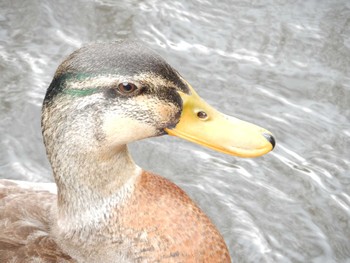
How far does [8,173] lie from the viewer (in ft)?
17.7

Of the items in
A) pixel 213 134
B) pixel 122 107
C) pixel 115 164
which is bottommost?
pixel 115 164

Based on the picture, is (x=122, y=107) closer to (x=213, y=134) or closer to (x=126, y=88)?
(x=126, y=88)

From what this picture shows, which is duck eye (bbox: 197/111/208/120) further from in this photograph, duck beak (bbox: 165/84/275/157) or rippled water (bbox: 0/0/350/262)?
rippled water (bbox: 0/0/350/262)

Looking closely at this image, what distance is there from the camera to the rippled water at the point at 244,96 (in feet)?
16.9

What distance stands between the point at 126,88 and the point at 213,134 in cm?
51

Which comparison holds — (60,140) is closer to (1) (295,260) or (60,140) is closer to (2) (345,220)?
(1) (295,260)

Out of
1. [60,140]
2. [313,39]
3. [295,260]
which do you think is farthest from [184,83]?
[313,39]

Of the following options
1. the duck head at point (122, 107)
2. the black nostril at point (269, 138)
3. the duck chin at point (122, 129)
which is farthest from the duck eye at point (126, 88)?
the black nostril at point (269, 138)

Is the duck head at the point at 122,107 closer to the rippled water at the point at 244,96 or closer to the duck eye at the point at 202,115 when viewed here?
the duck eye at the point at 202,115

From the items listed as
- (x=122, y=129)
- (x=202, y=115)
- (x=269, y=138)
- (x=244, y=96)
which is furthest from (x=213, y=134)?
(x=244, y=96)

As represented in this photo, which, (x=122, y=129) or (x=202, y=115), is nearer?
(x=122, y=129)

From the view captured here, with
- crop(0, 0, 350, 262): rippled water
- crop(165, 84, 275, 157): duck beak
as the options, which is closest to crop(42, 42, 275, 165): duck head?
crop(165, 84, 275, 157): duck beak

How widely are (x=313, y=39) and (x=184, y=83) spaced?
346 cm

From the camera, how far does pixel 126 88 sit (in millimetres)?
3314
